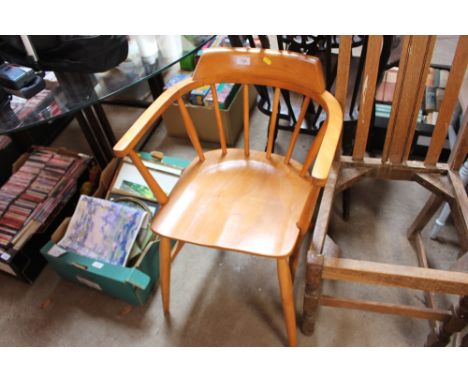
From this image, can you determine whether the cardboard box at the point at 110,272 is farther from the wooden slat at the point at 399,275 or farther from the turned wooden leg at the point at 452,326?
the turned wooden leg at the point at 452,326

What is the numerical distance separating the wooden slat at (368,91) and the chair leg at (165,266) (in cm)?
64

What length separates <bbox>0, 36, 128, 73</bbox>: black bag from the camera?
1.18 metres

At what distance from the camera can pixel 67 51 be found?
121cm

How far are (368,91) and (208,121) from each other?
97 cm

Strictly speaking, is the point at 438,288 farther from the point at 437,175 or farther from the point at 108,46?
the point at 108,46

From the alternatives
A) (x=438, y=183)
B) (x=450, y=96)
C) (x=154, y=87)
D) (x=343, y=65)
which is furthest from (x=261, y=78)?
(x=154, y=87)

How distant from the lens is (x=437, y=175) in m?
1.10

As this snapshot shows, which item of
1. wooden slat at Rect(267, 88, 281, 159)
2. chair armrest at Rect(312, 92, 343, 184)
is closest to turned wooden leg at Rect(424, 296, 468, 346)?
chair armrest at Rect(312, 92, 343, 184)

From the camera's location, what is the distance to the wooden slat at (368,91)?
909 mm

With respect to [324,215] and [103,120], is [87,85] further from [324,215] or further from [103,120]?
[324,215]

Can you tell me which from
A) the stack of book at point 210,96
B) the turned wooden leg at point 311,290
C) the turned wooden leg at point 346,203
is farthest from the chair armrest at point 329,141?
the stack of book at point 210,96

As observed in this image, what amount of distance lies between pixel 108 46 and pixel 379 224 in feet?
4.10
